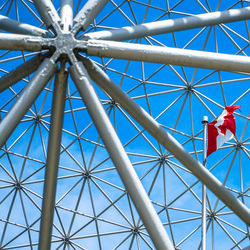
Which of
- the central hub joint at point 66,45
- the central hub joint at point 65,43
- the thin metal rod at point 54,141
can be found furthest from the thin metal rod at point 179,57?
the thin metal rod at point 54,141

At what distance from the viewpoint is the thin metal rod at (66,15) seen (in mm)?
15038

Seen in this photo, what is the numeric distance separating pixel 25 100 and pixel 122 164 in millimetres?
3068

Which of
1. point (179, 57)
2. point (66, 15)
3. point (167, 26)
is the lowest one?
point (179, 57)

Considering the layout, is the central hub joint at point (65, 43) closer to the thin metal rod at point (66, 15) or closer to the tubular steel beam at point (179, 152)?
the thin metal rod at point (66, 15)

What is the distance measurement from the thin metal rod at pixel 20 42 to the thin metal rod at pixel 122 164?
1.14 meters

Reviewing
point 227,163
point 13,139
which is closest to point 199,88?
point 227,163

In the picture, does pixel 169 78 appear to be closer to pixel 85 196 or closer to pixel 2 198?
pixel 85 196

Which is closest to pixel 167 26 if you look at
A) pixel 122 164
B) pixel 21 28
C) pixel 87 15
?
pixel 87 15

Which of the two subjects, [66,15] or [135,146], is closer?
[66,15]

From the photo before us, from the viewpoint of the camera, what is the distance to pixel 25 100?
1392 cm

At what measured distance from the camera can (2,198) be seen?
1332 inches

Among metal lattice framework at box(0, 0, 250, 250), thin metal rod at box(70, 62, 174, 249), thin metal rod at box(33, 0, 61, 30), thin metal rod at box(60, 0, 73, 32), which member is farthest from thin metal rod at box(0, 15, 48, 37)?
metal lattice framework at box(0, 0, 250, 250)

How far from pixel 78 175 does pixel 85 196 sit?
139cm

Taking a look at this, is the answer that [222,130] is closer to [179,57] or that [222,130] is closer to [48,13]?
[179,57]
